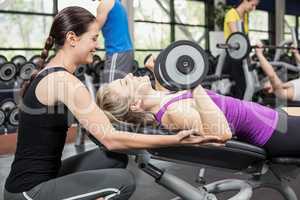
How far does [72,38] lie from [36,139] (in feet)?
0.96

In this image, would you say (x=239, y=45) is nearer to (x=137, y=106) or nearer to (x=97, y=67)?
(x=97, y=67)

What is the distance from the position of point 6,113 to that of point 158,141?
9.97 feet

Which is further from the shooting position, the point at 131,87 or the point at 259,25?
the point at 259,25

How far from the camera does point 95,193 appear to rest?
1166 mm

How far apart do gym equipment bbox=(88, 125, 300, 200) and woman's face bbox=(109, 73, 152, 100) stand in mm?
108

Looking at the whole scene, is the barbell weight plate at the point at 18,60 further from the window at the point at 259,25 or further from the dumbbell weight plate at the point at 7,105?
the window at the point at 259,25

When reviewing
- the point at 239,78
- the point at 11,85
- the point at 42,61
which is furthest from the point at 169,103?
the point at 11,85

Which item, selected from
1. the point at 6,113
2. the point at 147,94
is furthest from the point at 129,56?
the point at 6,113

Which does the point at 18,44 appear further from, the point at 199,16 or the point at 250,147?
the point at 250,147

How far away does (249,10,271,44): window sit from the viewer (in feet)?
26.2

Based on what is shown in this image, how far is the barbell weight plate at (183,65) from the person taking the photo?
3.87 ft

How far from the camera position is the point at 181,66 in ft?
3.91

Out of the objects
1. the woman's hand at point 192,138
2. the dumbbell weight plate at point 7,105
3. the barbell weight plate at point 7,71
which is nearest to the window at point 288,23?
the barbell weight plate at point 7,71

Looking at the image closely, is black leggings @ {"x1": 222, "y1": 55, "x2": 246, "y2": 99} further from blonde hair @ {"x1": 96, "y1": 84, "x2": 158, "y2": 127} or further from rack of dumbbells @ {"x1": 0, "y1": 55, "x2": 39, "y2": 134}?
blonde hair @ {"x1": 96, "y1": 84, "x2": 158, "y2": 127}
